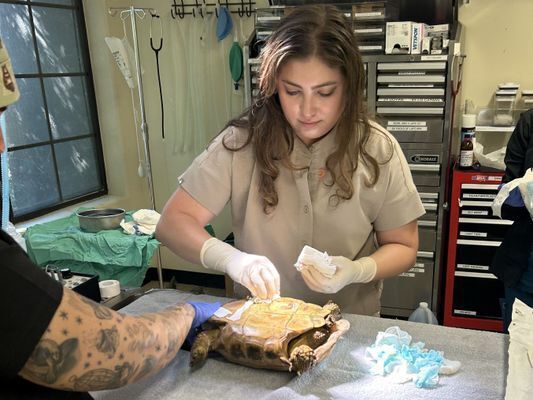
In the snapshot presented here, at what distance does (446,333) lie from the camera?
130 cm

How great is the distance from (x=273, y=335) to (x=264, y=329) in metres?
0.04

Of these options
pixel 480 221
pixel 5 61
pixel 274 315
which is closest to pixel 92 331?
pixel 5 61

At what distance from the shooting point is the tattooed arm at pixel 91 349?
0.69m

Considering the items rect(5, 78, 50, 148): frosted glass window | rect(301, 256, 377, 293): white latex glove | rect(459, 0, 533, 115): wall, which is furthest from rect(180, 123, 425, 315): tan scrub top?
rect(5, 78, 50, 148): frosted glass window

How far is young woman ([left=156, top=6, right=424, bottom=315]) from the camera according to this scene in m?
1.33

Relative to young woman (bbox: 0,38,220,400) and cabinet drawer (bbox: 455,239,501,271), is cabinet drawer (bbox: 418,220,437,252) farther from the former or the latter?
young woman (bbox: 0,38,220,400)

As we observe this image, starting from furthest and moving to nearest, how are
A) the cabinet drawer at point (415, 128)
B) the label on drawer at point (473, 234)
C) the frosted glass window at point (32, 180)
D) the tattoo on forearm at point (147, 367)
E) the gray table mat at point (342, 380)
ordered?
1. the frosted glass window at point (32, 180)
2. the label on drawer at point (473, 234)
3. the cabinet drawer at point (415, 128)
4. the gray table mat at point (342, 380)
5. the tattoo on forearm at point (147, 367)

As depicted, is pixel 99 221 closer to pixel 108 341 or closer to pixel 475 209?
pixel 108 341

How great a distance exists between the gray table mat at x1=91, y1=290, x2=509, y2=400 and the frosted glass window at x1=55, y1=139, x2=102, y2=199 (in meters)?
2.58

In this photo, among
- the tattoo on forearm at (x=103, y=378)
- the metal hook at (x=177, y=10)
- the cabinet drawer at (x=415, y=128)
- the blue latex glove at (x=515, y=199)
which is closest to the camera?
Answer: the tattoo on forearm at (x=103, y=378)

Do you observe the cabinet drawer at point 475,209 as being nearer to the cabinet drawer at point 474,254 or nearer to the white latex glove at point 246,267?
the cabinet drawer at point 474,254

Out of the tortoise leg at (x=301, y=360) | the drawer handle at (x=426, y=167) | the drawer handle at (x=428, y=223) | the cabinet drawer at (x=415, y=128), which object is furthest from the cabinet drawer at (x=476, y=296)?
the tortoise leg at (x=301, y=360)

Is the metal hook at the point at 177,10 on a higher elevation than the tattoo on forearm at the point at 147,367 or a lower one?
higher

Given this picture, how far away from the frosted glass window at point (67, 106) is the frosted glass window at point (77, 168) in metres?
0.09
